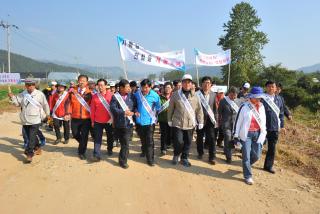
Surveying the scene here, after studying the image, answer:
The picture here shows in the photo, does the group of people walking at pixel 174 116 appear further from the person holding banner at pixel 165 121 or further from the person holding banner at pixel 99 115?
the person holding banner at pixel 165 121

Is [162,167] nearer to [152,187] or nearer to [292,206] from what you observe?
[152,187]

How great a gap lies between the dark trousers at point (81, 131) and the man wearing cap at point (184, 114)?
208cm

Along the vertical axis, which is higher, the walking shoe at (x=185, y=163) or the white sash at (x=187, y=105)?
the white sash at (x=187, y=105)

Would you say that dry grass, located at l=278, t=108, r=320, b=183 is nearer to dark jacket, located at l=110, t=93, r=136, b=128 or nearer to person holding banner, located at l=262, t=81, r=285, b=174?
person holding banner, located at l=262, t=81, r=285, b=174

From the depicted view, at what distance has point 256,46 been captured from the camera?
45.8 m

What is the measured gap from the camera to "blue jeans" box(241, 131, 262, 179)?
234 inches

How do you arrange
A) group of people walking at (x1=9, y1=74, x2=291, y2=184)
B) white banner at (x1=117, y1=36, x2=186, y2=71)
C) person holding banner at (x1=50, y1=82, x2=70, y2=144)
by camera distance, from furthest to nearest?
1. white banner at (x1=117, y1=36, x2=186, y2=71)
2. person holding banner at (x1=50, y1=82, x2=70, y2=144)
3. group of people walking at (x1=9, y1=74, x2=291, y2=184)

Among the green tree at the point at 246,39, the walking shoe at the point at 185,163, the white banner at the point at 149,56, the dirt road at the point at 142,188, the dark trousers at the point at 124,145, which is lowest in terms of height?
the dirt road at the point at 142,188

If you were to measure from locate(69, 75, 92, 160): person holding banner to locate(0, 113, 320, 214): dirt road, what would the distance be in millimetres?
426

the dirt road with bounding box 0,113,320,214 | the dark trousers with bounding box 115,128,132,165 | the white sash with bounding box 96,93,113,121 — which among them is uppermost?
the white sash with bounding box 96,93,113,121

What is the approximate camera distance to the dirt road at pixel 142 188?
477 cm

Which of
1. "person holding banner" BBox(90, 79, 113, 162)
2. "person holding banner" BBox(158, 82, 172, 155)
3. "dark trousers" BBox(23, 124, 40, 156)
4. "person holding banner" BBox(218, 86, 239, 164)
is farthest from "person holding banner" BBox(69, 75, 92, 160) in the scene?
"person holding banner" BBox(218, 86, 239, 164)

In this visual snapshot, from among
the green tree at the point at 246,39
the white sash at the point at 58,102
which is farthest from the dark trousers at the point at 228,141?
the green tree at the point at 246,39

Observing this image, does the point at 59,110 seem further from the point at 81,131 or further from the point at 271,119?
the point at 271,119
